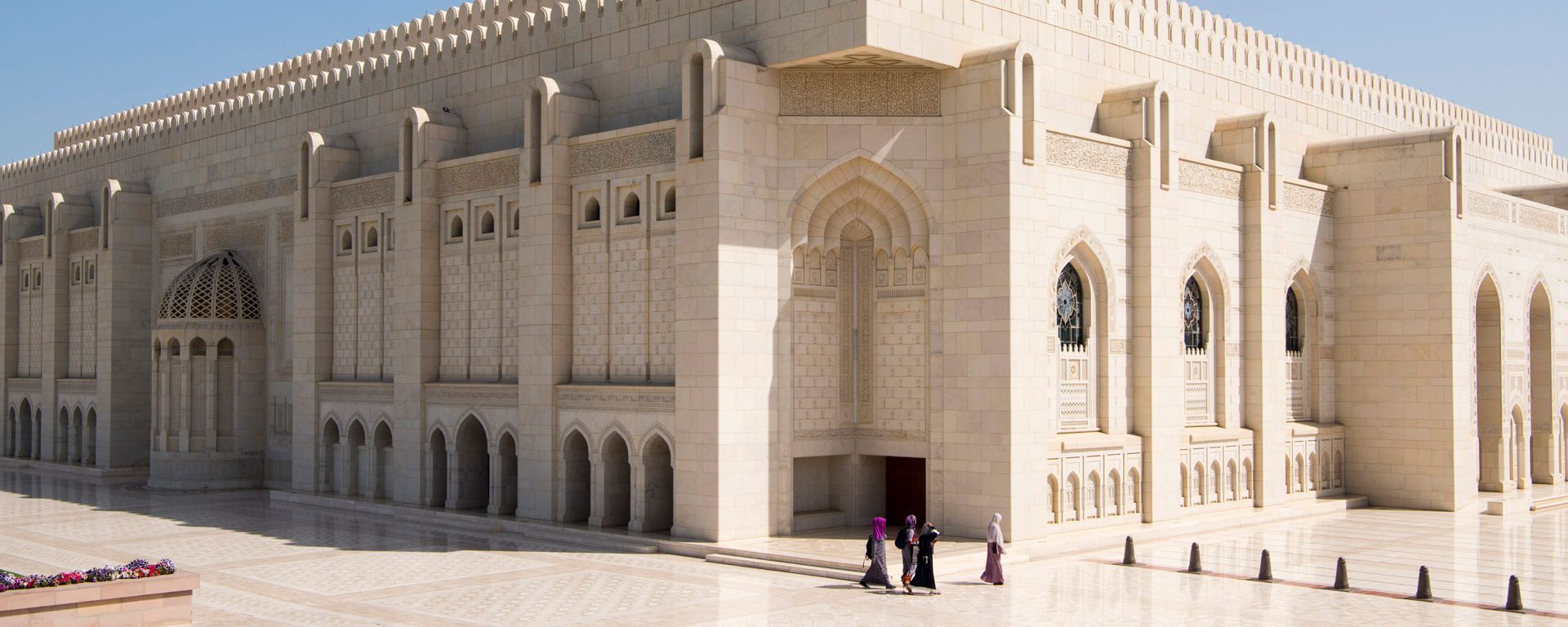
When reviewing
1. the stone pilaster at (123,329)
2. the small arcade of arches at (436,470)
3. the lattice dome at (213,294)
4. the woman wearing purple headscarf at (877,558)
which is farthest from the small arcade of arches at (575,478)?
the stone pilaster at (123,329)

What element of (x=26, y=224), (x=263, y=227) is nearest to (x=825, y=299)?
(x=263, y=227)

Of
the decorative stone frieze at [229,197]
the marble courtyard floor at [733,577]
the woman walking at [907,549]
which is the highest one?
the decorative stone frieze at [229,197]

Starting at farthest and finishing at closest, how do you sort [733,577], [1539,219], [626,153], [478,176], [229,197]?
[229,197] < [1539,219] < [478,176] < [626,153] < [733,577]

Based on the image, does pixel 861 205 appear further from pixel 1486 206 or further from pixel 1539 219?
pixel 1539 219

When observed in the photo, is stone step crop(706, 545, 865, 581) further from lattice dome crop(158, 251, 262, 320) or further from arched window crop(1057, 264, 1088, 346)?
lattice dome crop(158, 251, 262, 320)

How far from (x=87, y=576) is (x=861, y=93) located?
36.0ft

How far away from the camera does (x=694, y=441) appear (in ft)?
59.3

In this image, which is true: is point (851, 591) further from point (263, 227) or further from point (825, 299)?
point (263, 227)

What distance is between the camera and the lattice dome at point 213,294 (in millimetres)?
27203

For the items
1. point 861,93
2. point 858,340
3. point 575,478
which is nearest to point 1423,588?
point 858,340

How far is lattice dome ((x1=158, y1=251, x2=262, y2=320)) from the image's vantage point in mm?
27203

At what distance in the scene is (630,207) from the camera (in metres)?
19.9

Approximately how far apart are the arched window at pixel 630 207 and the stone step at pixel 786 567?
208 inches

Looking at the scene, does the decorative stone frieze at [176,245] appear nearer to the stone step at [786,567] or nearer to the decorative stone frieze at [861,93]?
the decorative stone frieze at [861,93]
